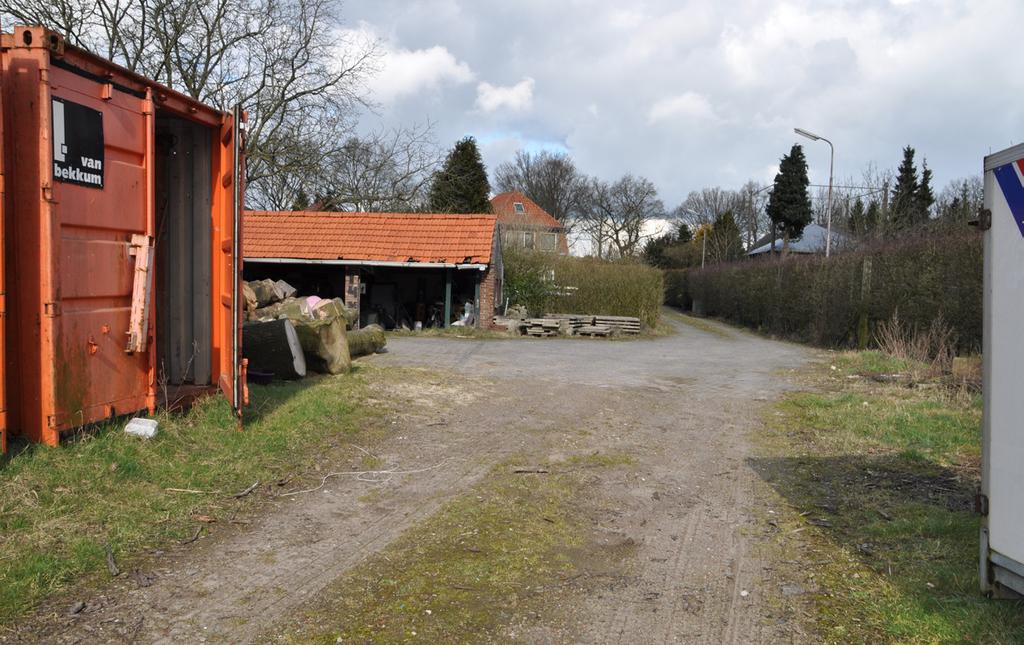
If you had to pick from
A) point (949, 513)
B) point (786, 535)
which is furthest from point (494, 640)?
point (949, 513)

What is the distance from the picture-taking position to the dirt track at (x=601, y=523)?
12.0 feet

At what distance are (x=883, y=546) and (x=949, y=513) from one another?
2.95 feet

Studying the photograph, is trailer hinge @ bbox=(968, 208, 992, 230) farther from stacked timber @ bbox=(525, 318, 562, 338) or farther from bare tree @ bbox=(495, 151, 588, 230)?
bare tree @ bbox=(495, 151, 588, 230)

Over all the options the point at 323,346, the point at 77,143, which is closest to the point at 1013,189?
the point at 77,143

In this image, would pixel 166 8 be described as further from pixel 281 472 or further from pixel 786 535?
pixel 786 535

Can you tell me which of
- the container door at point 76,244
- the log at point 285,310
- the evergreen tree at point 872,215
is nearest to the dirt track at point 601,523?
the container door at point 76,244

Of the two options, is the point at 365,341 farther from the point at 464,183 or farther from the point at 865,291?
the point at 464,183

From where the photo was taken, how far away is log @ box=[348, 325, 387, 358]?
560 inches

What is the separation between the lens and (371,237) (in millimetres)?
24062

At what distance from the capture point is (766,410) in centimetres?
1046

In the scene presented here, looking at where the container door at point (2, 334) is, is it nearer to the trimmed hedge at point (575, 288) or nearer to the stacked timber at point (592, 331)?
the stacked timber at point (592, 331)

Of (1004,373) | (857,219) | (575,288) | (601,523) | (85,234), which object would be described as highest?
(857,219)

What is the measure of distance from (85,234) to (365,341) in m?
9.15

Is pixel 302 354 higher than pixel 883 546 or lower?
higher
